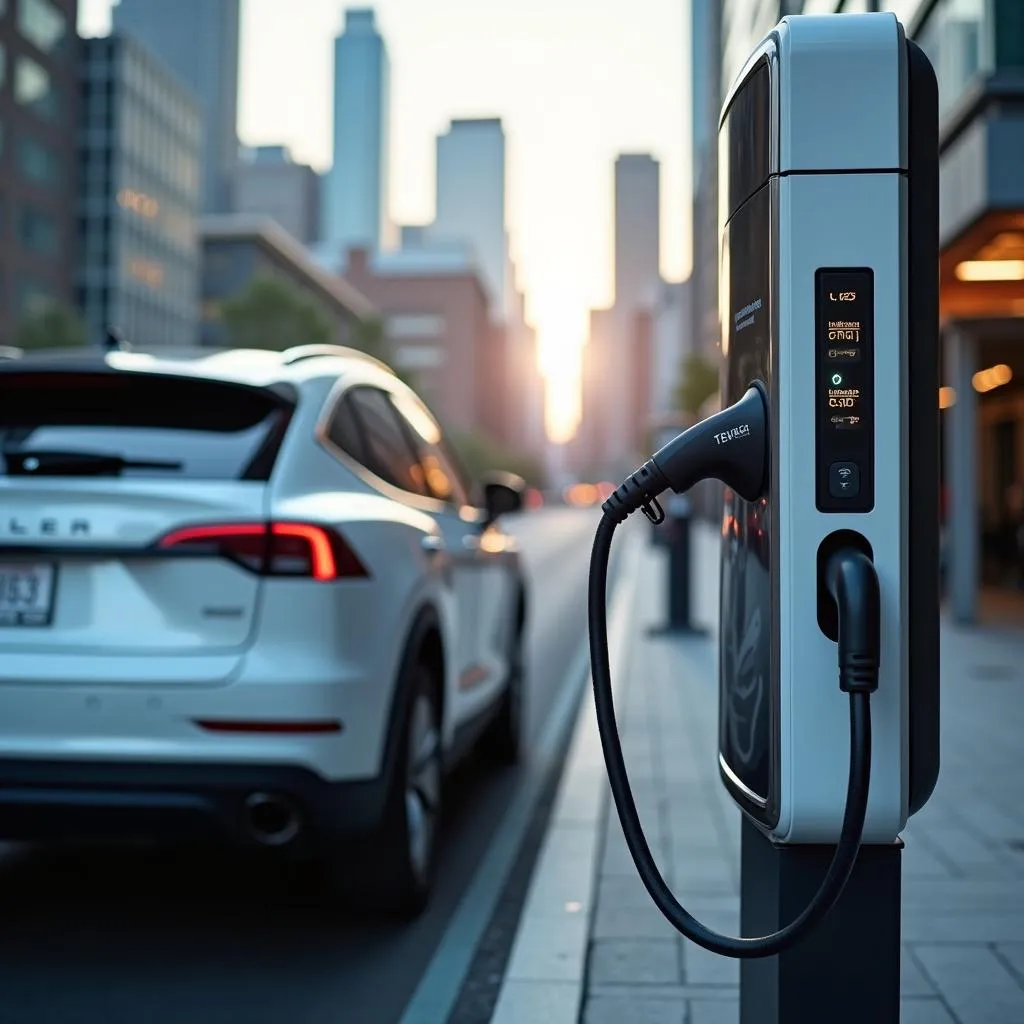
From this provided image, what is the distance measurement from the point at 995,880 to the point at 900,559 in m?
3.01

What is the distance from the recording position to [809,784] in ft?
6.84

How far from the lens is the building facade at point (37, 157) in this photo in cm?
5581

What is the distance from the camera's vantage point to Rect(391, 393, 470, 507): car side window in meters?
5.23

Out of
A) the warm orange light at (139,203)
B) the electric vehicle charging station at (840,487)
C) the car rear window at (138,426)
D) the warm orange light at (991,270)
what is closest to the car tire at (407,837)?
the car rear window at (138,426)

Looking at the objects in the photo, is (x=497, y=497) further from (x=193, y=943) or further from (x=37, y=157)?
(x=37, y=157)

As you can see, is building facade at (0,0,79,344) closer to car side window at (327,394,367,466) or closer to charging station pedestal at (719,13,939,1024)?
car side window at (327,394,367,466)

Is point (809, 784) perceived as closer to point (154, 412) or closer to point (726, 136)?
point (726, 136)

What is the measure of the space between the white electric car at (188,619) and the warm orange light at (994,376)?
1599cm

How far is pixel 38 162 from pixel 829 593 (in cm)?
6234

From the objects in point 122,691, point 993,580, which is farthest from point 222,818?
point 993,580

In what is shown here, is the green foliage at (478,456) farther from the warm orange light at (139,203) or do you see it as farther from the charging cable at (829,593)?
the charging cable at (829,593)

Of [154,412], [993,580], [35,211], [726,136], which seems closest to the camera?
[726,136]

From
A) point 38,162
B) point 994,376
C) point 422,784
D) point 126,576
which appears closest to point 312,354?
point 126,576

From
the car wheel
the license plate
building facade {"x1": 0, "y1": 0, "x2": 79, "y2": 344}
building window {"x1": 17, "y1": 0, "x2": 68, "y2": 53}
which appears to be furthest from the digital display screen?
building window {"x1": 17, "y1": 0, "x2": 68, "y2": 53}
